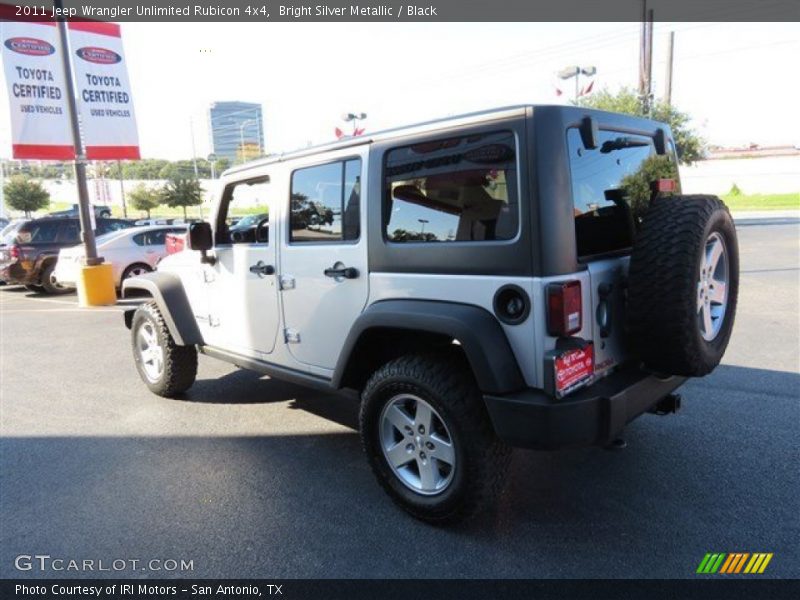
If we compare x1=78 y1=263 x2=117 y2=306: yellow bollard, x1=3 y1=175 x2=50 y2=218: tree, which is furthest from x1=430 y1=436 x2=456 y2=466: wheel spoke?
x1=3 y1=175 x2=50 y2=218: tree

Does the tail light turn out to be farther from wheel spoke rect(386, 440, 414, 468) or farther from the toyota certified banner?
the toyota certified banner

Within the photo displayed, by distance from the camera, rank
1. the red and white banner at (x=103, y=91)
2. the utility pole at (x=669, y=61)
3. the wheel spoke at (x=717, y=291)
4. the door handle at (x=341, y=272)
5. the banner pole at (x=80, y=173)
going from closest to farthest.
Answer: the wheel spoke at (x=717, y=291) → the door handle at (x=341, y=272) → the banner pole at (x=80, y=173) → the red and white banner at (x=103, y=91) → the utility pole at (x=669, y=61)

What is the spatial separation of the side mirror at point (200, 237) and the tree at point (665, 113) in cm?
2317

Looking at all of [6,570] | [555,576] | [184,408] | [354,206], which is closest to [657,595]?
[555,576]

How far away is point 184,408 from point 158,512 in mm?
1801

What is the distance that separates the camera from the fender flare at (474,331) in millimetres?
2555

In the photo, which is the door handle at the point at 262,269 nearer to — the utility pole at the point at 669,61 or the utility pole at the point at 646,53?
the utility pole at the point at 646,53

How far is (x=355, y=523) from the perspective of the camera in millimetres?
3047

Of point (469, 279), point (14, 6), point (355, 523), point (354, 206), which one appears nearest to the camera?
point (469, 279)

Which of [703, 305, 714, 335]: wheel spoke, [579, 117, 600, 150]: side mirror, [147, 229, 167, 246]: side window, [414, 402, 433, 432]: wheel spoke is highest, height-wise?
[579, 117, 600, 150]: side mirror

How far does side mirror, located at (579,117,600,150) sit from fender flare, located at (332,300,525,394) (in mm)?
951

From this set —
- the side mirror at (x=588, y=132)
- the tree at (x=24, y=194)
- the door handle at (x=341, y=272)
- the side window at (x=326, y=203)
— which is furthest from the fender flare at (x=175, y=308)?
the tree at (x=24, y=194)

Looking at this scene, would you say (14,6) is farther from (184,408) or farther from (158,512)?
(158,512)

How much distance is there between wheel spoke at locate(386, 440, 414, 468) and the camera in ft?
10.1
